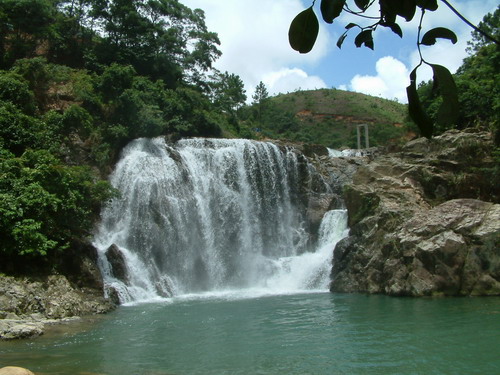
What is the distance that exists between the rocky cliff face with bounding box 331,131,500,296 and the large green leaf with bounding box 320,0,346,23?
14.3 m

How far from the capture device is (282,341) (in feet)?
30.0

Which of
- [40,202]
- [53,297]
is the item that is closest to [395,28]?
[53,297]

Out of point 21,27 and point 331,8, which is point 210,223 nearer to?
point 21,27

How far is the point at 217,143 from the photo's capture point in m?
22.8

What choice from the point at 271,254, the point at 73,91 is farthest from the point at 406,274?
the point at 73,91

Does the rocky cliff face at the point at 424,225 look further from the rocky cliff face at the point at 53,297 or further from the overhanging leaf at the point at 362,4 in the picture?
the overhanging leaf at the point at 362,4

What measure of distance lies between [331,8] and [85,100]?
73.2 ft

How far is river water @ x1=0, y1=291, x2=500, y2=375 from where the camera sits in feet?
24.6

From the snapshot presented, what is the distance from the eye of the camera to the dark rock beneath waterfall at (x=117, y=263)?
16.7m

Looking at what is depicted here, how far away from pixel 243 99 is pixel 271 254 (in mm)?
21497

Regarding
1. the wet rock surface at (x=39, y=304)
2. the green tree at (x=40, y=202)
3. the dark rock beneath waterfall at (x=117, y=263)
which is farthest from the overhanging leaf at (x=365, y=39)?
the dark rock beneath waterfall at (x=117, y=263)

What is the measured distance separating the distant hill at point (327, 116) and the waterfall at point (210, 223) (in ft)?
65.9

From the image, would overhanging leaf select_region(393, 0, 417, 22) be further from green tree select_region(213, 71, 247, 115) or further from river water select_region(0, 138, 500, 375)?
green tree select_region(213, 71, 247, 115)

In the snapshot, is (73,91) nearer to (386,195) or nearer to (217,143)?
(217,143)
